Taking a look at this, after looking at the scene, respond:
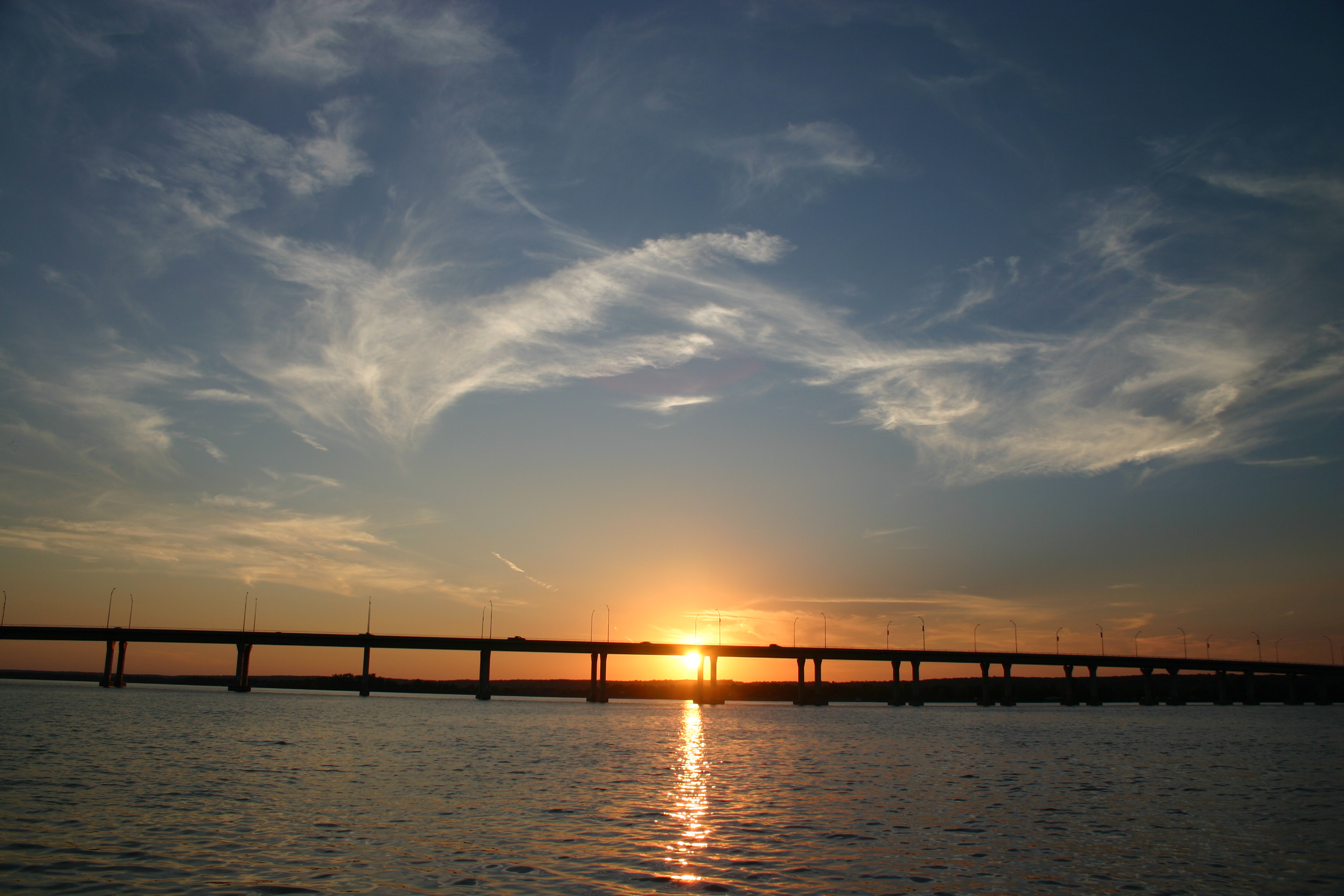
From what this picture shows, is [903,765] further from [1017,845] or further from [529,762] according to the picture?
[1017,845]

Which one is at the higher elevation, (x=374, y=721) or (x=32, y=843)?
(x=32, y=843)

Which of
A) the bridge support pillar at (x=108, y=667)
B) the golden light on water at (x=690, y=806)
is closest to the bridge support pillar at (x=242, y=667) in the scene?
the bridge support pillar at (x=108, y=667)

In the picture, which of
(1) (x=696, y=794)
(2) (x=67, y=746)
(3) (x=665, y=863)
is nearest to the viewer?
(3) (x=665, y=863)

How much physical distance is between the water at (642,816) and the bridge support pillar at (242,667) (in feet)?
423

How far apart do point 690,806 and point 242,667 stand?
188954mm

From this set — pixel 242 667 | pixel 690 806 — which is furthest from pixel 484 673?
pixel 690 806

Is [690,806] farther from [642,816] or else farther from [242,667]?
[242,667]

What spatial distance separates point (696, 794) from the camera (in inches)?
1410

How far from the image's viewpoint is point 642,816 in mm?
29672

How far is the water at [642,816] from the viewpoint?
19.9 meters

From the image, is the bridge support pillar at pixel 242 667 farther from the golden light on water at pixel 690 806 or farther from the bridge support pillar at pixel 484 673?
the golden light on water at pixel 690 806

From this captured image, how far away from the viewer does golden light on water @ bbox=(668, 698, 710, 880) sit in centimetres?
2253

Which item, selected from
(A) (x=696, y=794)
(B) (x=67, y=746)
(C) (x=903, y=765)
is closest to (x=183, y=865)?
(A) (x=696, y=794)

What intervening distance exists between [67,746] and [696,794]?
39061mm
